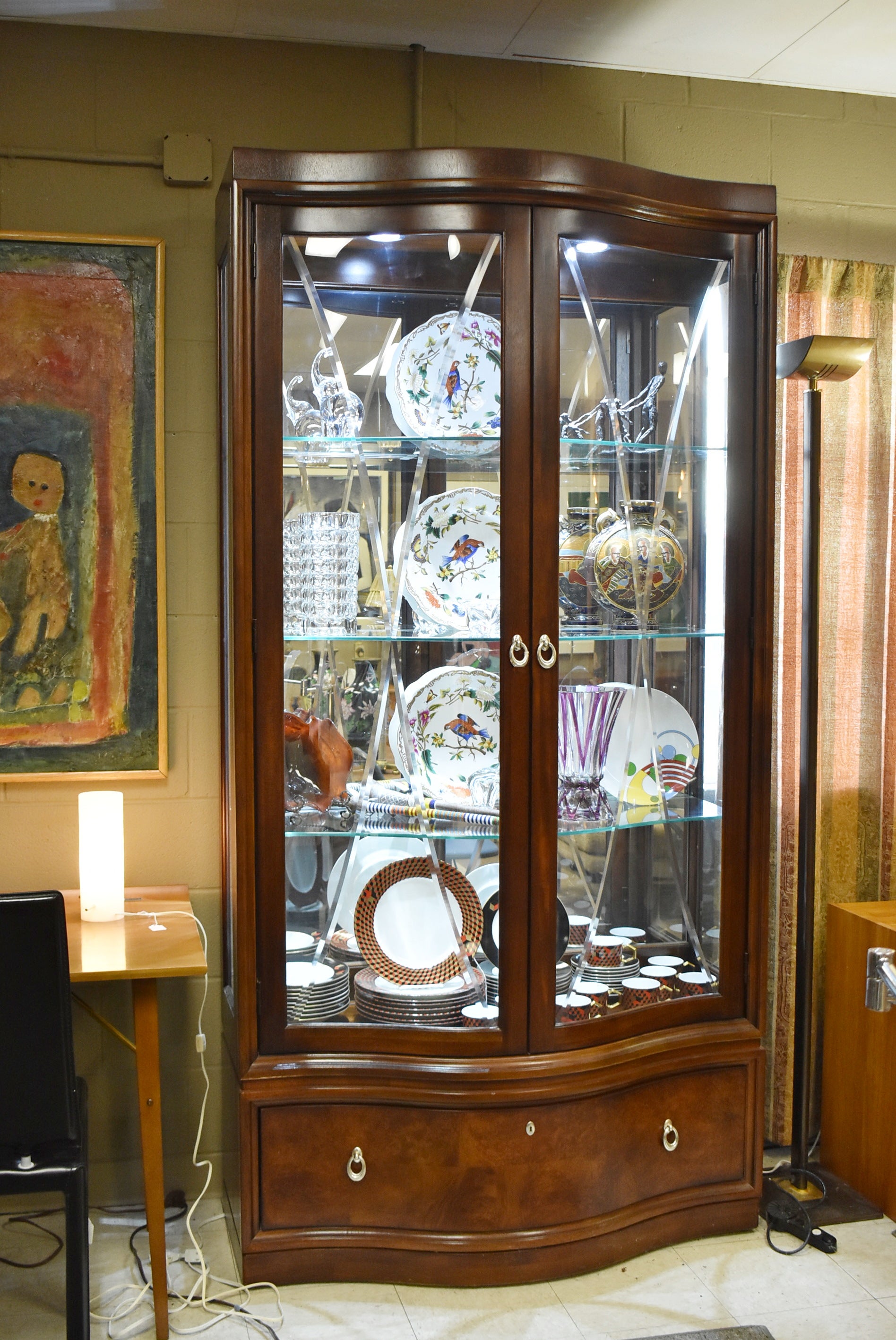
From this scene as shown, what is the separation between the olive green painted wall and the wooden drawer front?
0.46 m

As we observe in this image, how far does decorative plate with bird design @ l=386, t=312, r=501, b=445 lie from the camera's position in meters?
2.24

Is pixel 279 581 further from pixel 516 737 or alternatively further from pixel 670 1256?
pixel 670 1256

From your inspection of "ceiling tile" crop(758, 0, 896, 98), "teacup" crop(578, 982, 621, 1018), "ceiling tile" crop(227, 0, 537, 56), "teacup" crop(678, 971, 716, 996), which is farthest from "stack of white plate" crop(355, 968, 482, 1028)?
"ceiling tile" crop(758, 0, 896, 98)

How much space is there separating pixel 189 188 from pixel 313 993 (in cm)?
172

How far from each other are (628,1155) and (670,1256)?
248 millimetres

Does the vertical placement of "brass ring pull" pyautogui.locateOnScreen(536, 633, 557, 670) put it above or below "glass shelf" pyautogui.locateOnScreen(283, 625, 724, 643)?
below

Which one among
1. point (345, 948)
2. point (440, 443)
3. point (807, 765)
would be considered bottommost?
point (345, 948)

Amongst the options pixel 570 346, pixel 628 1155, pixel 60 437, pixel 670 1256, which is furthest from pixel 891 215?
pixel 670 1256

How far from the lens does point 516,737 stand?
7.25 ft

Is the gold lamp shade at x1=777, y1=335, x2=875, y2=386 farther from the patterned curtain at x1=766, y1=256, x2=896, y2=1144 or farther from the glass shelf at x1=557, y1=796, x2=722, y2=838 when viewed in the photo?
the glass shelf at x1=557, y1=796, x2=722, y2=838

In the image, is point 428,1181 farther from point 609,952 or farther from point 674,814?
point 674,814

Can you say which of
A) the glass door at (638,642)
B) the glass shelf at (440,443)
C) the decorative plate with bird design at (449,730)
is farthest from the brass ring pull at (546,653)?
the glass shelf at (440,443)

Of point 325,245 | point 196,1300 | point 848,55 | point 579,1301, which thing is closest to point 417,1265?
point 579,1301

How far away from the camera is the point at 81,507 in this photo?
8.20 ft
